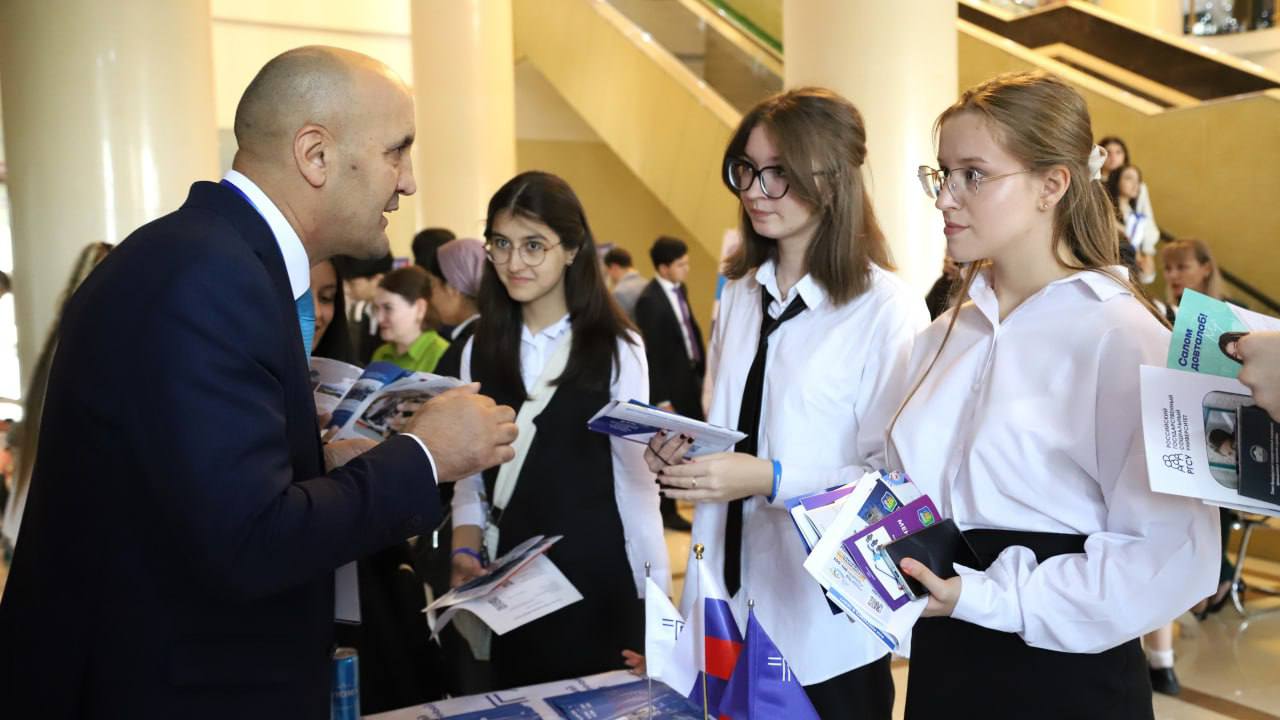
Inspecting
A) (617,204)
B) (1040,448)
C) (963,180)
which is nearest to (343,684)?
(1040,448)

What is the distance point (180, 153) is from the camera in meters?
4.36

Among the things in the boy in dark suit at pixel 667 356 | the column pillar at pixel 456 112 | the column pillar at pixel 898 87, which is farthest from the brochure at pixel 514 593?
the column pillar at pixel 456 112

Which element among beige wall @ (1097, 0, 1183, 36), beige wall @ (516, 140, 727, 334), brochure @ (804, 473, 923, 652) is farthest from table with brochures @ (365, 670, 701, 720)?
beige wall @ (1097, 0, 1183, 36)

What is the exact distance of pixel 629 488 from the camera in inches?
114

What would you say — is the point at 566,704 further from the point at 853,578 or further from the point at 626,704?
the point at 853,578

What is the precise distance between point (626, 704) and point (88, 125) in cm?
339

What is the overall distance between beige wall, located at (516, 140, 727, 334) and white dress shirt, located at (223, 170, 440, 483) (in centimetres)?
1430

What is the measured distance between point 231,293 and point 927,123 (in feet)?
16.4

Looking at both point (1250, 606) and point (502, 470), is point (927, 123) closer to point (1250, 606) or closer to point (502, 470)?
point (1250, 606)

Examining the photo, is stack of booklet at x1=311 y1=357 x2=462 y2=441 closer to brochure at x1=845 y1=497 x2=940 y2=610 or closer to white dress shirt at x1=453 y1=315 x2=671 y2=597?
white dress shirt at x1=453 y1=315 x2=671 y2=597

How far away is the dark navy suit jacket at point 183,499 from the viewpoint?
1384 millimetres

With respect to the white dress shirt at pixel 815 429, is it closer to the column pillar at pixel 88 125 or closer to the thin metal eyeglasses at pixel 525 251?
the thin metal eyeglasses at pixel 525 251

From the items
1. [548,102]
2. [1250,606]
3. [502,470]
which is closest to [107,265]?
[502,470]

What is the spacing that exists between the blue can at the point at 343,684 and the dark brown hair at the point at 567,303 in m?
1.21
